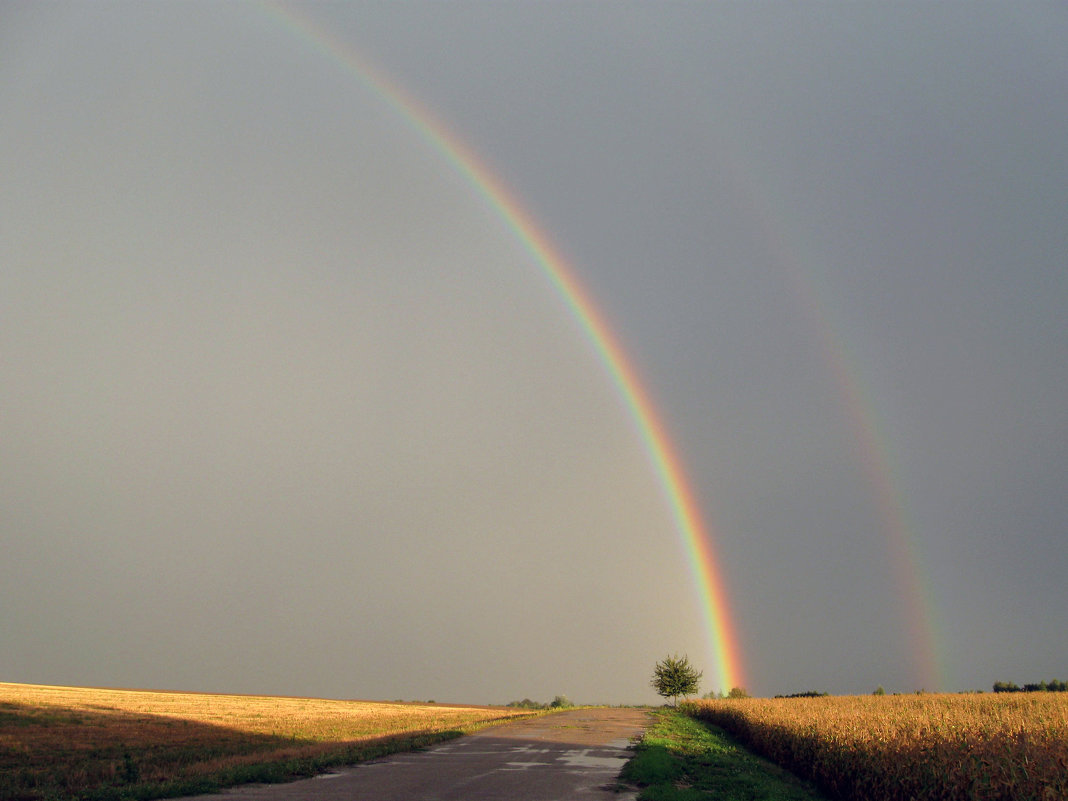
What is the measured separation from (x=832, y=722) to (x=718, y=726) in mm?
34594

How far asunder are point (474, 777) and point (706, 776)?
7608mm

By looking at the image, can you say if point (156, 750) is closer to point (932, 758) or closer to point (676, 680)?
point (932, 758)

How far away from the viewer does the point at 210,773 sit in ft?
71.5

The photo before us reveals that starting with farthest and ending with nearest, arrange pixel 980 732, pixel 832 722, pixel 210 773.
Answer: pixel 832 722 < pixel 210 773 < pixel 980 732

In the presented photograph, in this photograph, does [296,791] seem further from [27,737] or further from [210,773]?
[27,737]

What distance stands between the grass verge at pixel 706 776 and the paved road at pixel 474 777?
37.1 inches

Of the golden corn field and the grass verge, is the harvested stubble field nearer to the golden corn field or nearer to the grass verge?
the grass verge

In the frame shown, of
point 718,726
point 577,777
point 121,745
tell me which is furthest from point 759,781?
point 718,726

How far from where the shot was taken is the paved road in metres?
17.8

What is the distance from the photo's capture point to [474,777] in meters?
21.7

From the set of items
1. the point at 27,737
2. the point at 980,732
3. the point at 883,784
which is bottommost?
the point at 27,737

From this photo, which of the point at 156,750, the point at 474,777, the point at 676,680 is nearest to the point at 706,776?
the point at 474,777

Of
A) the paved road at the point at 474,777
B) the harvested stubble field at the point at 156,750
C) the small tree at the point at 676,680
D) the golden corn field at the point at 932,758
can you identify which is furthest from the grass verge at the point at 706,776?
the small tree at the point at 676,680

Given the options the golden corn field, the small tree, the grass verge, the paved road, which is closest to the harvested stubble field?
the paved road
